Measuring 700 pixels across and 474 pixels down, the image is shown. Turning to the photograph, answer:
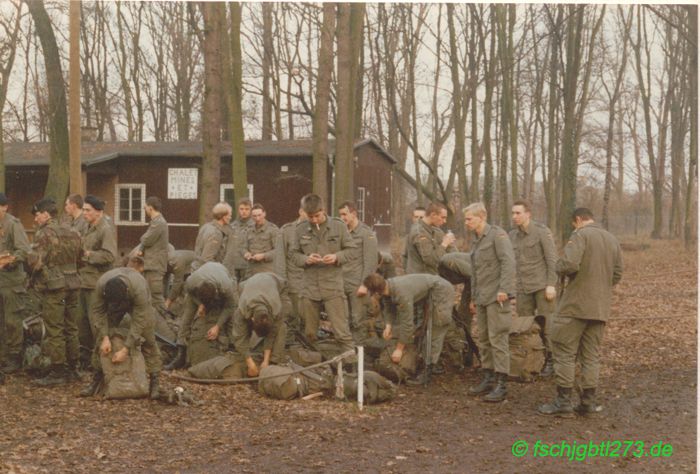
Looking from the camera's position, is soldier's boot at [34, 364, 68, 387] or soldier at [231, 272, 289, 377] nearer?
soldier at [231, 272, 289, 377]

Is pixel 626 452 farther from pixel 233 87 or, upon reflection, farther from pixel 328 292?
pixel 233 87

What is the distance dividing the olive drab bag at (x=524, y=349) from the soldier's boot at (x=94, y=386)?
14.3 ft

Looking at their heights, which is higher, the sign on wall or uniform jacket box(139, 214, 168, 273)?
the sign on wall

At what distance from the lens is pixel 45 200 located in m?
9.05

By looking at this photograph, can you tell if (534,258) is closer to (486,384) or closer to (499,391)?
(486,384)

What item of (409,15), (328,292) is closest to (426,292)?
(328,292)

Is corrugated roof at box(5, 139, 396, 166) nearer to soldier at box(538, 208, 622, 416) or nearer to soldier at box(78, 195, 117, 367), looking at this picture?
soldier at box(78, 195, 117, 367)

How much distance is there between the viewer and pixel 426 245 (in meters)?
9.95

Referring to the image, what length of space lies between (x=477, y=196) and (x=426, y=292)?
1726cm

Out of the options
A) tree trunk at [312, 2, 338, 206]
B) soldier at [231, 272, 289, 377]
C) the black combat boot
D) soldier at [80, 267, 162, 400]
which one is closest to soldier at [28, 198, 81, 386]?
soldier at [80, 267, 162, 400]

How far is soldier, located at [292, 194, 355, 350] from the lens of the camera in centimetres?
886

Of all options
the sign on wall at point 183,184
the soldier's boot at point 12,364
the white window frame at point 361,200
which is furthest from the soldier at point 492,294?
the white window frame at point 361,200

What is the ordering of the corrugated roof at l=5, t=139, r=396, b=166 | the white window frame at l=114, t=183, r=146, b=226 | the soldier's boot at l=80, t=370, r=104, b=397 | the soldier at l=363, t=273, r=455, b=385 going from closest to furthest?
the soldier's boot at l=80, t=370, r=104, b=397 → the soldier at l=363, t=273, r=455, b=385 → the corrugated roof at l=5, t=139, r=396, b=166 → the white window frame at l=114, t=183, r=146, b=226

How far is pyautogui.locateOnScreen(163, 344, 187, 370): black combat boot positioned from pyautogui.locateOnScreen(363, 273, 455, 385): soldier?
7.76 ft
